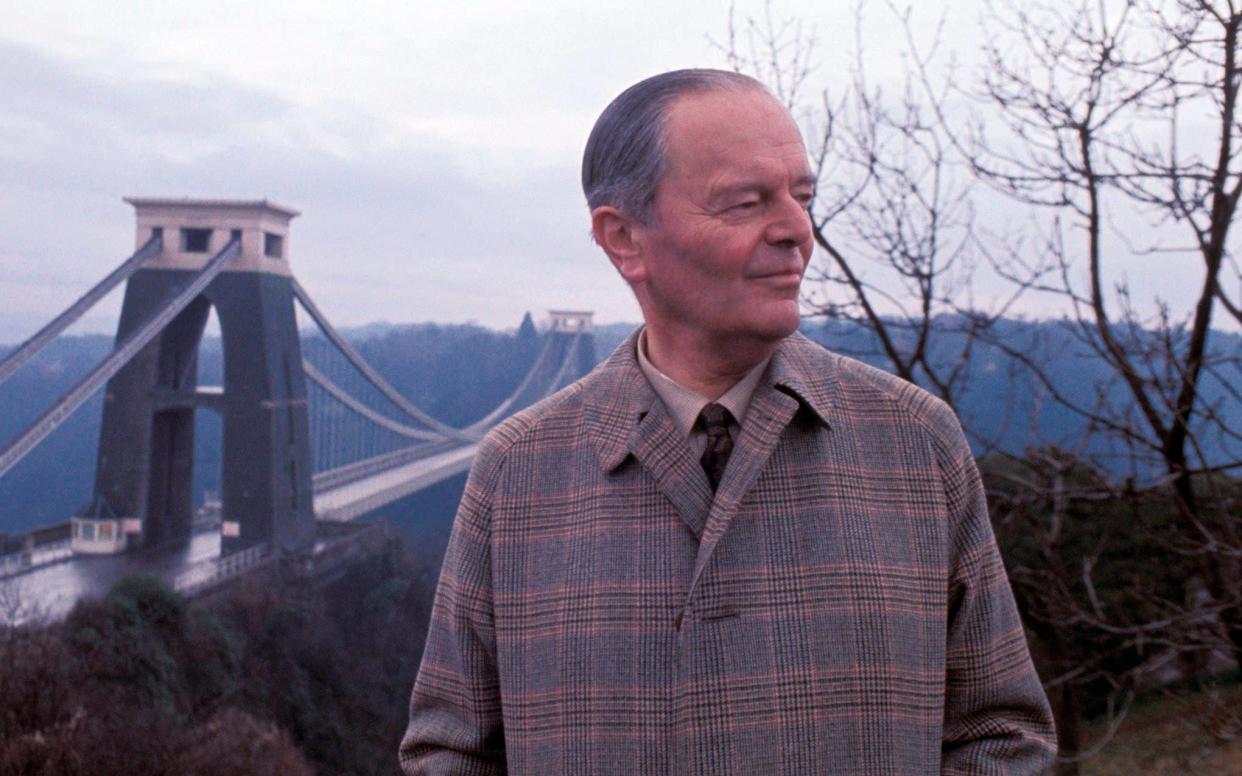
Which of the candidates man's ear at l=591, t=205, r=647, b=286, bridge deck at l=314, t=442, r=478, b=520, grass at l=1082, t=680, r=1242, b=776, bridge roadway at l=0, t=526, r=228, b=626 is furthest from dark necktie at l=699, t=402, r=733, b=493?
bridge deck at l=314, t=442, r=478, b=520

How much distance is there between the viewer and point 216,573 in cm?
820

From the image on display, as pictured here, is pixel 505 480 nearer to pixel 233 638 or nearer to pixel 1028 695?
pixel 1028 695

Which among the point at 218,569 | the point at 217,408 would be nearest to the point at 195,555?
Answer: the point at 218,569

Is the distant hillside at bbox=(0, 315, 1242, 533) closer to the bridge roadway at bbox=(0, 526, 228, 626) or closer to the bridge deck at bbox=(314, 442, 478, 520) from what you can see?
the bridge deck at bbox=(314, 442, 478, 520)

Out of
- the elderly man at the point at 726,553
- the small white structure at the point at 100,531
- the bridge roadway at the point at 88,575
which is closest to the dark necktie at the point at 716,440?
the elderly man at the point at 726,553

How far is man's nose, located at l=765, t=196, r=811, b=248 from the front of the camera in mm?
1025

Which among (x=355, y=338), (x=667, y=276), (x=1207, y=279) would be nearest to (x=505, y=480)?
(x=667, y=276)

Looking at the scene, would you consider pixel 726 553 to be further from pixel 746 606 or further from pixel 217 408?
pixel 217 408

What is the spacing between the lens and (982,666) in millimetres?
1046

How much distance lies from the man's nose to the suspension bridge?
722cm

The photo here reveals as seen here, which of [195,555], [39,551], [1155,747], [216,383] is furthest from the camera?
[216,383]

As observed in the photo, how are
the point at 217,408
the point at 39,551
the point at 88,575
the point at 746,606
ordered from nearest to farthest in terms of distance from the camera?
1. the point at 746,606
2. the point at 88,575
3. the point at 39,551
4. the point at 217,408

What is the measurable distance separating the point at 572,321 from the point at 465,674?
768cm

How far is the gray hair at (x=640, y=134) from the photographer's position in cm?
103
